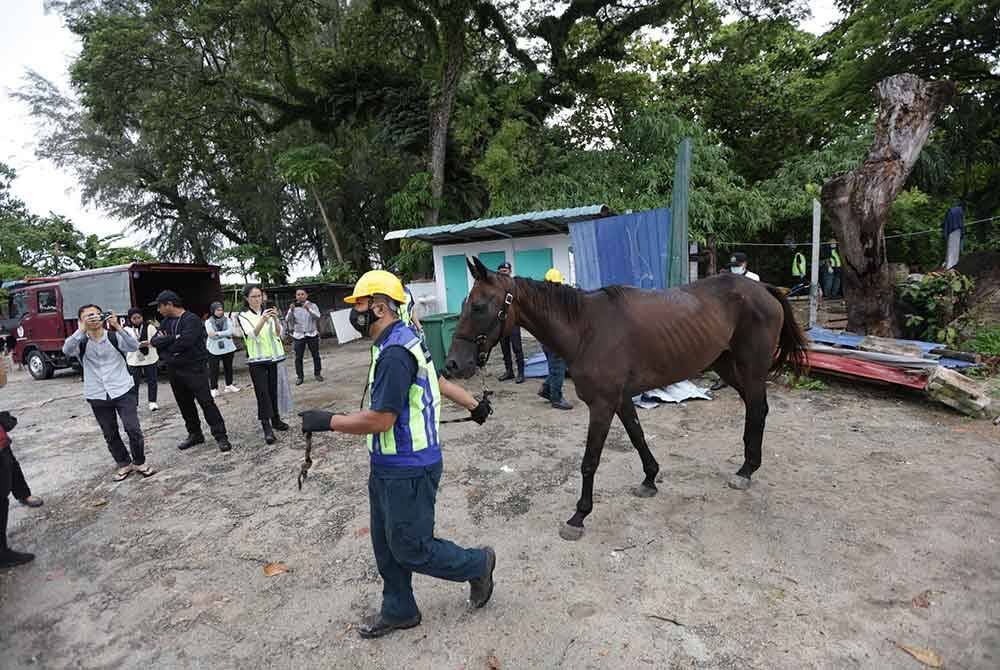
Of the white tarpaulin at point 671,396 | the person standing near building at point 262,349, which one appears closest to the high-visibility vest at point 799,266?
the white tarpaulin at point 671,396

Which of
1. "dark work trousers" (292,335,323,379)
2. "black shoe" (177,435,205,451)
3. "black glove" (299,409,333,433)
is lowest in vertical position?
"black shoe" (177,435,205,451)

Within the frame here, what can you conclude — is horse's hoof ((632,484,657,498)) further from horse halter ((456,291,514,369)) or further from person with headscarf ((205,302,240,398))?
person with headscarf ((205,302,240,398))

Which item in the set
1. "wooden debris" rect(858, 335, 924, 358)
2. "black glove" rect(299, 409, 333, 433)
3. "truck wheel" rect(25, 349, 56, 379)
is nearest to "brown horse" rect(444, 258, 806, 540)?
"black glove" rect(299, 409, 333, 433)

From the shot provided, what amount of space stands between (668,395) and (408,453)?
479 cm

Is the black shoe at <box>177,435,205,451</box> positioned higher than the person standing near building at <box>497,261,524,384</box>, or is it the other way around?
the person standing near building at <box>497,261,524,384</box>

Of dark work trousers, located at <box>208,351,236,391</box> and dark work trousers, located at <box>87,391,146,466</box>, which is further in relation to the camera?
dark work trousers, located at <box>208,351,236,391</box>

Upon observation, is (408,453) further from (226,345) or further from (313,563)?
(226,345)

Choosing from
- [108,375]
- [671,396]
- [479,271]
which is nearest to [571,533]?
[479,271]

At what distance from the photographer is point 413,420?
2186mm

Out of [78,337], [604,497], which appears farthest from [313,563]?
[78,337]

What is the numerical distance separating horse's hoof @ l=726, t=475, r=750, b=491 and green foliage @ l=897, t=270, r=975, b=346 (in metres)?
5.65

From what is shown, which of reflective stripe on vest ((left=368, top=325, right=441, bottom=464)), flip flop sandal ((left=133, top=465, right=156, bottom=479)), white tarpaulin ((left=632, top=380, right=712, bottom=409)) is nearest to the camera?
reflective stripe on vest ((left=368, top=325, right=441, bottom=464))

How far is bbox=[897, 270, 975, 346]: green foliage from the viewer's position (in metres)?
7.09

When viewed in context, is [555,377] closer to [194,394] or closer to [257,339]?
[257,339]
